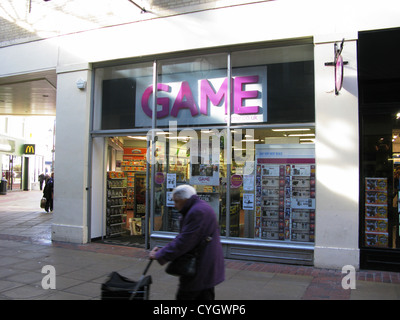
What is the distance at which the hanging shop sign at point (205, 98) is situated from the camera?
7.45 meters

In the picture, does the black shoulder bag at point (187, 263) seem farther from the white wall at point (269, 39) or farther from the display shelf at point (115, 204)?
the display shelf at point (115, 204)

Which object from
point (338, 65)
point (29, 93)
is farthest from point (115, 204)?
point (338, 65)

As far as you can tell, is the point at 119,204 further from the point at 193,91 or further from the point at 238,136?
the point at 238,136

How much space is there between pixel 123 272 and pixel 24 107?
12586 millimetres

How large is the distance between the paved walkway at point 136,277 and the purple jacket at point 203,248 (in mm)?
1870

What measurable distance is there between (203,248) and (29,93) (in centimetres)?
1190

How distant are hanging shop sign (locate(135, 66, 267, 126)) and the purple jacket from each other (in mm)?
4400

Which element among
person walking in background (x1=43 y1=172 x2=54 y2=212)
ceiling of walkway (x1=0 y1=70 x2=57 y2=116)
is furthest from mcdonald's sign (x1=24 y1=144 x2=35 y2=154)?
person walking in background (x1=43 y1=172 x2=54 y2=212)

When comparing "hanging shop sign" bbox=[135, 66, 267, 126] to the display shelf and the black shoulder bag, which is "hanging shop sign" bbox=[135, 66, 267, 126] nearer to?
the display shelf

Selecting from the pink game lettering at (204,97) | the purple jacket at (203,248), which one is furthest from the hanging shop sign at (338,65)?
the purple jacket at (203,248)

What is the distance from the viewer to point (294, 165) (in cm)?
729

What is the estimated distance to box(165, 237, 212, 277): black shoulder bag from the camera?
3248 mm

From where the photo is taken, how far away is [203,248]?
131 inches

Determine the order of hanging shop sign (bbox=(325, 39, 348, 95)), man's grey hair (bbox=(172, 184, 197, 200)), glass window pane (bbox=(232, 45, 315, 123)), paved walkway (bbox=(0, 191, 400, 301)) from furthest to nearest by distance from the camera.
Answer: glass window pane (bbox=(232, 45, 315, 123)), hanging shop sign (bbox=(325, 39, 348, 95)), paved walkway (bbox=(0, 191, 400, 301)), man's grey hair (bbox=(172, 184, 197, 200))
